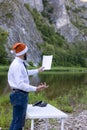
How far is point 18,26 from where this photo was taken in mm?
106250

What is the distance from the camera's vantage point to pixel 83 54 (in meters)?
153

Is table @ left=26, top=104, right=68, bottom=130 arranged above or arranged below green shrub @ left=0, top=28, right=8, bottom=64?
above

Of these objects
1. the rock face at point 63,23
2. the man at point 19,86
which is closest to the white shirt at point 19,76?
the man at point 19,86

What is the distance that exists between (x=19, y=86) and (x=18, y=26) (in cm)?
9903

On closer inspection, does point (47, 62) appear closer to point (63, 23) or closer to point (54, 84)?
point (54, 84)

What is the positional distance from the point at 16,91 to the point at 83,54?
146027 millimetres

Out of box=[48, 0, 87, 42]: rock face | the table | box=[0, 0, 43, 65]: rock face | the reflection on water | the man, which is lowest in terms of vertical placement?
box=[48, 0, 87, 42]: rock face

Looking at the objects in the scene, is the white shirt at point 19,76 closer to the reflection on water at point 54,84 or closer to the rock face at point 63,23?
the reflection on water at point 54,84

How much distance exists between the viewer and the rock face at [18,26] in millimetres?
99500

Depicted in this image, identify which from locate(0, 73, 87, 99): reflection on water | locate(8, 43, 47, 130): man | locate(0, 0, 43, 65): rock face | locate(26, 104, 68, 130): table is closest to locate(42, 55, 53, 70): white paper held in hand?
locate(8, 43, 47, 130): man

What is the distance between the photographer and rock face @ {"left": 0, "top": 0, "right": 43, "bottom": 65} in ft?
326

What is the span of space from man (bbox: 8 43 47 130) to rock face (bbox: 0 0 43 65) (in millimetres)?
82570

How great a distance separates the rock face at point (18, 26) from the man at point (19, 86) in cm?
8257

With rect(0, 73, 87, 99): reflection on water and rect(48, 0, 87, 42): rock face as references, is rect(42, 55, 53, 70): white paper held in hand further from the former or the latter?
rect(48, 0, 87, 42): rock face
